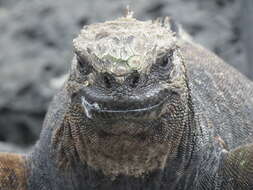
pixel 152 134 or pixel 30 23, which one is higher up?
pixel 152 134

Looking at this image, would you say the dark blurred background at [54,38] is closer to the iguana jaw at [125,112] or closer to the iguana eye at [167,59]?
the iguana eye at [167,59]

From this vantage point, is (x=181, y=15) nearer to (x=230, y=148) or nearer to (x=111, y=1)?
(x=111, y=1)

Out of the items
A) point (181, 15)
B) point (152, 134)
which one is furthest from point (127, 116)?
point (181, 15)

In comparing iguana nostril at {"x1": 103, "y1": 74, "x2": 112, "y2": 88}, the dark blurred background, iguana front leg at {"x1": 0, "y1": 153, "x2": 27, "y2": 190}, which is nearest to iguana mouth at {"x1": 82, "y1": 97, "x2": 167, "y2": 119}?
iguana nostril at {"x1": 103, "y1": 74, "x2": 112, "y2": 88}

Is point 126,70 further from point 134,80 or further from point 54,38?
point 54,38

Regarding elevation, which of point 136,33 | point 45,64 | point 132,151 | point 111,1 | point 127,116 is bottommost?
point 45,64

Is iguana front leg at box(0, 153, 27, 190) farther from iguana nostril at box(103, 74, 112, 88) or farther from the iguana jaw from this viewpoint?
iguana nostril at box(103, 74, 112, 88)

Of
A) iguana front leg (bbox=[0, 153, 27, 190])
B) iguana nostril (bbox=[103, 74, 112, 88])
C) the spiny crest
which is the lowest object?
iguana front leg (bbox=[0, 153, 27, 190])

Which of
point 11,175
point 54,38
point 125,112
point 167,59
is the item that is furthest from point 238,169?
point 54,38
